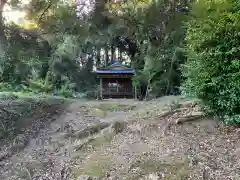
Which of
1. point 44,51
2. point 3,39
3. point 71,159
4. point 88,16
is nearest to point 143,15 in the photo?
point 88,16

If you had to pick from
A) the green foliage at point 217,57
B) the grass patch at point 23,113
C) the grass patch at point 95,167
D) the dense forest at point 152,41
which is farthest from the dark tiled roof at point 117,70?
the grass patch at point 95,167

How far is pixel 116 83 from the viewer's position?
78.9 ft

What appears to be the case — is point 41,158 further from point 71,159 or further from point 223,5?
point 223,5

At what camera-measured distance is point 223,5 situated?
7102 millimetres

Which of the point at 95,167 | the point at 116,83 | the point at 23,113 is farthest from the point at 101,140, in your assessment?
the point at 116,83

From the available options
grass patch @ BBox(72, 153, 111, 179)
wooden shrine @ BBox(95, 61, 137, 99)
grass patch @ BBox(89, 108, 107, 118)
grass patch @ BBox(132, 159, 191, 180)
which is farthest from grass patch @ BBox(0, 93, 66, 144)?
wooden shrine @ BBox(95, 61, 137, 99)

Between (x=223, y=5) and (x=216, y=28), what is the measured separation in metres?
0.53

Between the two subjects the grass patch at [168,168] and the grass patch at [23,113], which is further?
the grass patch at [23,113]

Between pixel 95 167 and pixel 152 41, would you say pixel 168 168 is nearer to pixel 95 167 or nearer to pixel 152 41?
pixel 95 167

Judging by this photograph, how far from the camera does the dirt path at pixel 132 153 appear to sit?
605cm

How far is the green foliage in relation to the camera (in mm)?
6926

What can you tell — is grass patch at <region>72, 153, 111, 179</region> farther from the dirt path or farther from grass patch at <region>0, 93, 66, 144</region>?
grass patch at <region>0, 93, 66, 144</region>

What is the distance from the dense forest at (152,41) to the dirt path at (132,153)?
0.91 meters

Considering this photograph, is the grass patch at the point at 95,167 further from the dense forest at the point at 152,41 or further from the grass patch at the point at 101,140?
the dense forest at the point at 152,41
